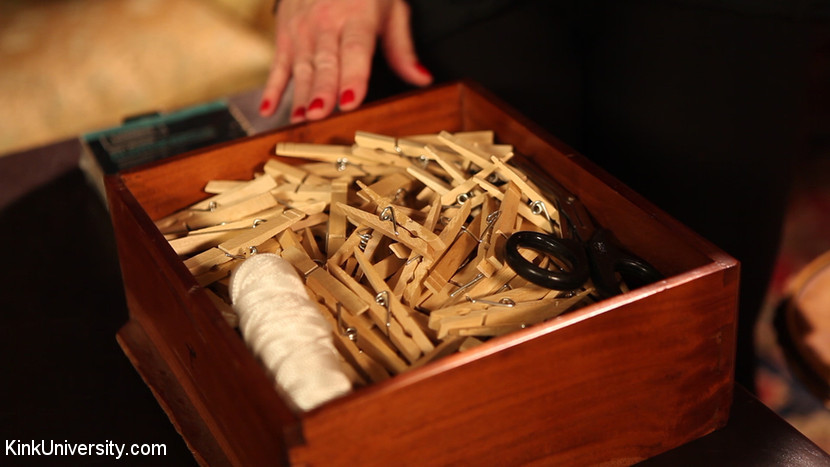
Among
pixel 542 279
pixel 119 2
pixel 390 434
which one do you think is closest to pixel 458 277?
pixel 542 279

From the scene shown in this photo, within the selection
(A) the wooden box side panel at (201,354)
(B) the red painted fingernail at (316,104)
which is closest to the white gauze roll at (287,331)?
(A) the wooden box side panel at (201,354)

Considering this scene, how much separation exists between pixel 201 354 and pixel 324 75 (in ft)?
1.49

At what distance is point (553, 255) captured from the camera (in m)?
0.67

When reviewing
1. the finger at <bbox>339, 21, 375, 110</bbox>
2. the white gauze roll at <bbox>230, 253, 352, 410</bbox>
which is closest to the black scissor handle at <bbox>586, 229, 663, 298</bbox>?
the white gauze roll at <bbox>230, 253, 352, 410</bbox>

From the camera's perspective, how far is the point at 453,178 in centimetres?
80

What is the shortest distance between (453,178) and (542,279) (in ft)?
0.67

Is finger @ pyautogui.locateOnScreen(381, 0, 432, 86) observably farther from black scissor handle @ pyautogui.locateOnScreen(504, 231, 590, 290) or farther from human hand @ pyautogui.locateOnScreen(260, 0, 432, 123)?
black scissor handle @ pyautogui.locateOnScreen(504, 231, 590, 290)

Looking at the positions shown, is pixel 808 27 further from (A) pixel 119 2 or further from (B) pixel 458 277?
(A) pixel 119 2

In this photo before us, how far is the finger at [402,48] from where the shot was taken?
1056 millimetres

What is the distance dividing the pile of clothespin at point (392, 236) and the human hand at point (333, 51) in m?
0.12

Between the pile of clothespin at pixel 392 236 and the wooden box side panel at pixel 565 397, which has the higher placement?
the pile of clothespin at pixel 392 236

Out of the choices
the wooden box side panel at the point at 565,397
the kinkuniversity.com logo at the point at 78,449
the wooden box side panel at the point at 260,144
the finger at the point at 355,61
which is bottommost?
the kinkuniversity.com logo at the point at 78,449

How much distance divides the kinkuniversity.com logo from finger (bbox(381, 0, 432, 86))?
57cm

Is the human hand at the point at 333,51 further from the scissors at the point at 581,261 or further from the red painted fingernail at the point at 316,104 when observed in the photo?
the scissors at the point at 581,261
